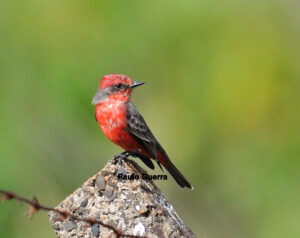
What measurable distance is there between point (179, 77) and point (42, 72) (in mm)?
2129

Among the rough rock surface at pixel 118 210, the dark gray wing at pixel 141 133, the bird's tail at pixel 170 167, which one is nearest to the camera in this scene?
the rough rock surface at pixel 118 210

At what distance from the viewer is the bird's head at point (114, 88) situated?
6.60 m

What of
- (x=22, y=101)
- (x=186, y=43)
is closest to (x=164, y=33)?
(x=186, y=43)

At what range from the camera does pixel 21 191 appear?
831 cm

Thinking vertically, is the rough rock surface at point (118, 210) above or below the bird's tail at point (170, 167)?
above

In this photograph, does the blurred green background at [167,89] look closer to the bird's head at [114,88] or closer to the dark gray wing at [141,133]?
the bird's head at [114,88]

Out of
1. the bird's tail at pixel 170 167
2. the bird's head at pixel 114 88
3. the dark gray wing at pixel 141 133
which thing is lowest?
the bird's tail at pixel 170 167

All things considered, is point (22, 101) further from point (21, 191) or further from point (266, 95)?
point (266, 95)

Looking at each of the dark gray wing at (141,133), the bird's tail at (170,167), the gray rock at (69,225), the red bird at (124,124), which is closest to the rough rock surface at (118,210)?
the gray rock at (69,225)

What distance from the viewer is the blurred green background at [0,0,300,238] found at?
28.5ft

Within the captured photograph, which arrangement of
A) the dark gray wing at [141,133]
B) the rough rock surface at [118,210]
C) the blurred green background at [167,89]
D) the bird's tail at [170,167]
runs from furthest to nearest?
the blurred green background at [167,89]
the bird's tail at [170,167]
the dark gray wing at [141,133]
the rough rock surface at [118,210]

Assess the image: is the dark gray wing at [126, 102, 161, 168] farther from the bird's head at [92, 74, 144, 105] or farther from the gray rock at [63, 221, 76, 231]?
the gray rock at [63, 221, 76, 231]

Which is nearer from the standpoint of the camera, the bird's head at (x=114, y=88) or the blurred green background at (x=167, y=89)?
the bird's head at (x=114, y=88)

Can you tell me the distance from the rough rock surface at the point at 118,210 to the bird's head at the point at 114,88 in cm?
229
